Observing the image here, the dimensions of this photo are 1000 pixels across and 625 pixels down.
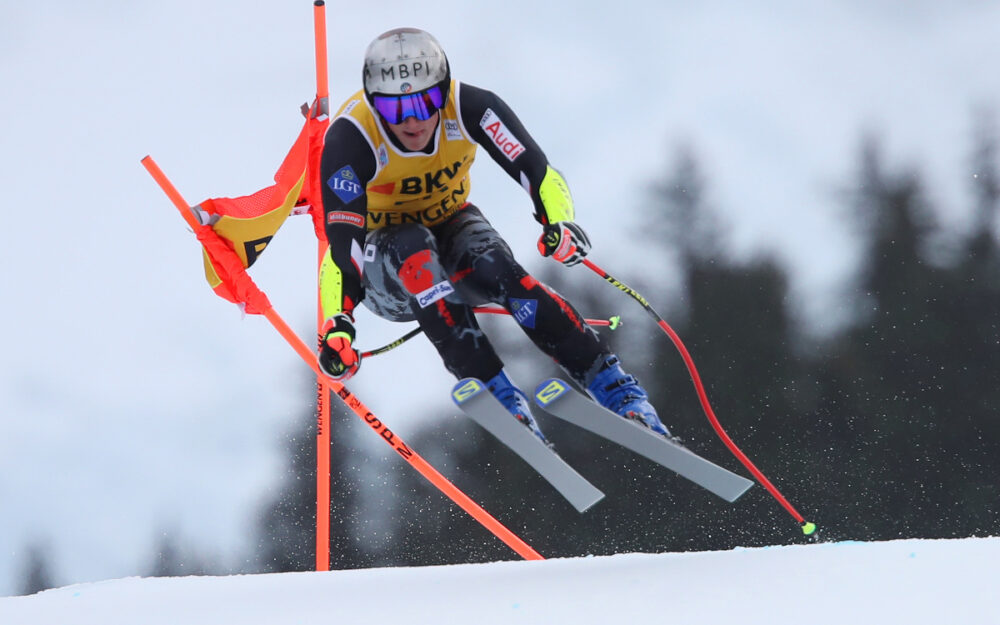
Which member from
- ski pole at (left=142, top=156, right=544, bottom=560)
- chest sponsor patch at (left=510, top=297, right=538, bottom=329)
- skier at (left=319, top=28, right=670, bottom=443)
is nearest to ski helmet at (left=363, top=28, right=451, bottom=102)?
skier at (left=319, top=28, right=670, bottom=443)

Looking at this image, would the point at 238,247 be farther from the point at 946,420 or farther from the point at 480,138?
the point at 946,420

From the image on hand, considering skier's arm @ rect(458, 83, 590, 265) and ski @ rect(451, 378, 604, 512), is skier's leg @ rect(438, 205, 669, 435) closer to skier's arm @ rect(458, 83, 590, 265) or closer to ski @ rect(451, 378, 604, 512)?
skier's arm @ rect(458, 83, 590, 265)

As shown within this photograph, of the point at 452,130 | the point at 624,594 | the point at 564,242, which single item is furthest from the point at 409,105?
the point at 624,594

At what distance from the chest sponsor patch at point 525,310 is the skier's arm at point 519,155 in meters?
0.22

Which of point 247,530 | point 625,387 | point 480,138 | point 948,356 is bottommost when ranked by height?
point 247,530

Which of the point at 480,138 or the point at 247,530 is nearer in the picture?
the point at 480,138

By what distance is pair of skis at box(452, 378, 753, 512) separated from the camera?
133 inches

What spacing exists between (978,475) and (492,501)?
26.5ft

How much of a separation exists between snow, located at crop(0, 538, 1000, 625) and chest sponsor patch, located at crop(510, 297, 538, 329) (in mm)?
926

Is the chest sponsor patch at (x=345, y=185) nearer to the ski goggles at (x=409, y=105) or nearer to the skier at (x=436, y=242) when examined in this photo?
the skier at (x=436, y=242)

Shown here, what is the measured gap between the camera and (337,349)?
3.63 metres

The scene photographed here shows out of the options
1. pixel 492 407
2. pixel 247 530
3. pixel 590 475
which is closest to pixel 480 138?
pixel 492 407

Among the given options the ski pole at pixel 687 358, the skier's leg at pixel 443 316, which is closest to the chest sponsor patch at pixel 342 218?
the skier's leg at pixel 443 316

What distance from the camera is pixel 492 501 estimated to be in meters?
17.4
